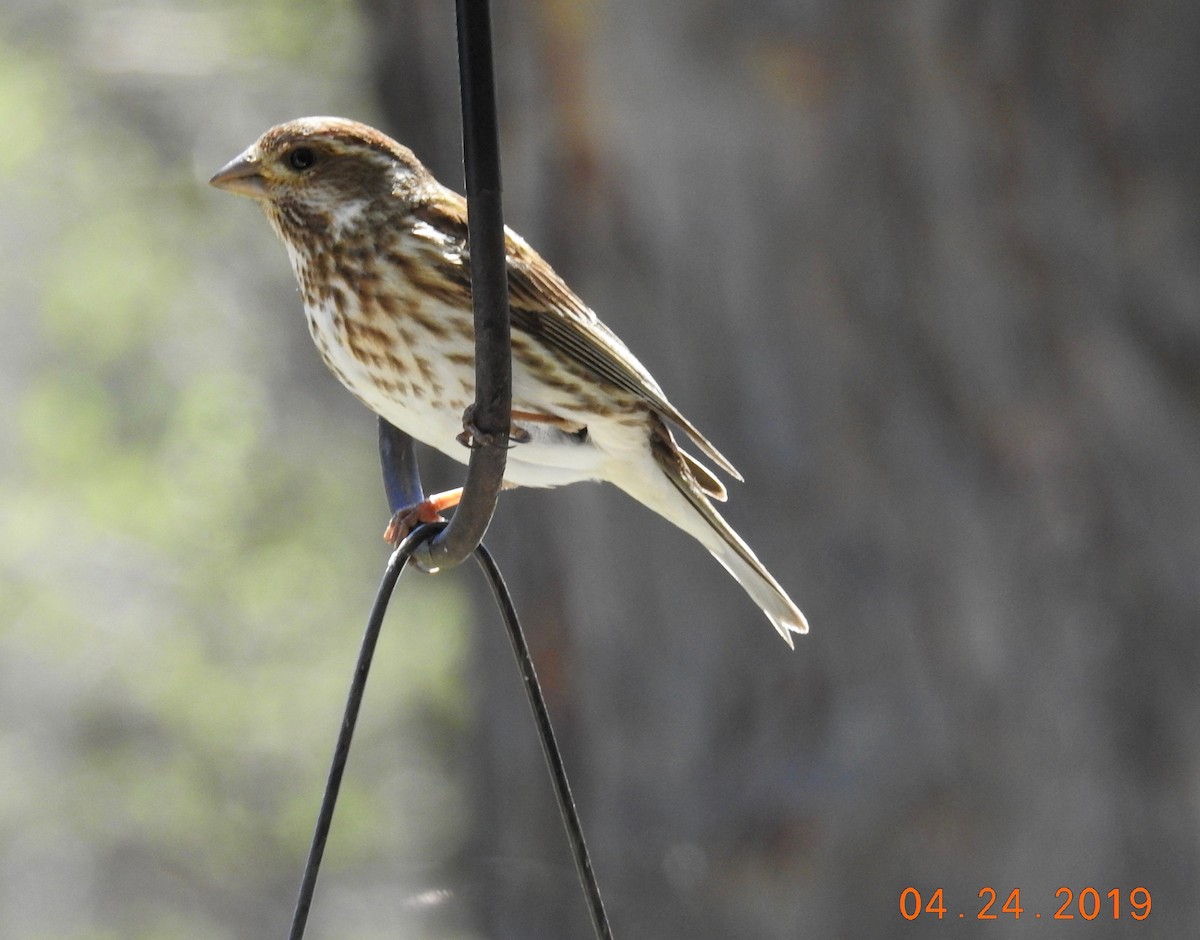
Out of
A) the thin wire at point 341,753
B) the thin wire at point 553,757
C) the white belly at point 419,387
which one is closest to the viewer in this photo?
the thin wire at point 341,753

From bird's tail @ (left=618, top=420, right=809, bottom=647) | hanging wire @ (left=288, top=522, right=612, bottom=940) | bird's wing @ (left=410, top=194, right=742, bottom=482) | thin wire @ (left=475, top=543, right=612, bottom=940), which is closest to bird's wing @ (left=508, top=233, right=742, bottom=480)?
bird's wing @ (left=410, top=194, right=742, bottom=482)

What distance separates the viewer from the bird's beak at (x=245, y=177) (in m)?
3.59

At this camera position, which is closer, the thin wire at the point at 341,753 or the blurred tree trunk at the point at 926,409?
the thin wire at the point at 341,753

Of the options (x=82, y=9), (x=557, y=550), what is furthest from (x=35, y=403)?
(x=557, y=550)

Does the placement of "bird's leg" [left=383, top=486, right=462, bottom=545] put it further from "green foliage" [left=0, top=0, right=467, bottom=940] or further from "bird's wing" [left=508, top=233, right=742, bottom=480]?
"green foliage" [left=0, top=0, right=467, bottom=940]

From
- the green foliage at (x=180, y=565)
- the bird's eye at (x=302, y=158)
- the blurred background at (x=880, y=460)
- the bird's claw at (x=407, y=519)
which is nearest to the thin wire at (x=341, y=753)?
the bird's claw at (x=407, y=519)

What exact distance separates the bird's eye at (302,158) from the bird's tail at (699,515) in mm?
1088

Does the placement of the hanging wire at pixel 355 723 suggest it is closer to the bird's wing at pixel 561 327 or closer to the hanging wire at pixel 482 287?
the hanging wire at pixel 482 287

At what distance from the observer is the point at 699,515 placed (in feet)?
13.2

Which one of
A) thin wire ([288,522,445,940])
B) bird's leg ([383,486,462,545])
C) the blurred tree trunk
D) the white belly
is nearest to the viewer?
thin wire ([288,522,445,940])

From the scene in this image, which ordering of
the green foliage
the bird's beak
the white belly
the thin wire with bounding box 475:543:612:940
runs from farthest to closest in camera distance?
the green foliage < the bird's beak < the white belly < the thin wire with bounding box 475:543:612:940

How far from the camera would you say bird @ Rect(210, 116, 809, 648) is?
3451mm
